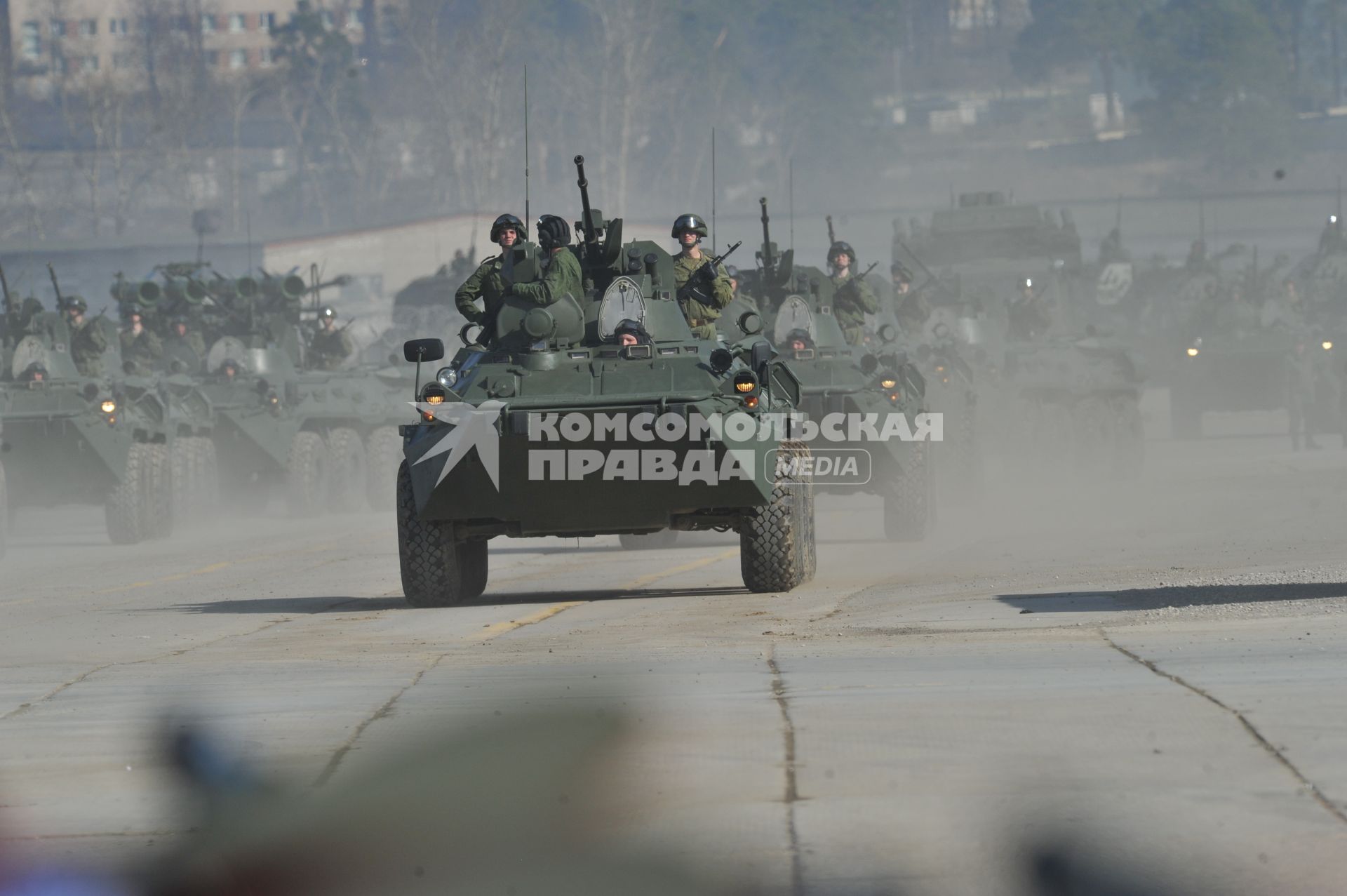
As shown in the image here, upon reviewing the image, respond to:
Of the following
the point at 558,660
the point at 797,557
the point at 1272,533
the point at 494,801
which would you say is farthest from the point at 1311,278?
the point at 494,801

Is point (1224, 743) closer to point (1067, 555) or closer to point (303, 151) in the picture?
point (1067, 555)

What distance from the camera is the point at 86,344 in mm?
27016

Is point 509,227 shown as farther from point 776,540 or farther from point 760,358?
point 776,540

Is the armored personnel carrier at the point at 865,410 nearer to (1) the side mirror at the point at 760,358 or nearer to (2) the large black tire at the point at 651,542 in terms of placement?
(2) the large black tire at the point at 651,542

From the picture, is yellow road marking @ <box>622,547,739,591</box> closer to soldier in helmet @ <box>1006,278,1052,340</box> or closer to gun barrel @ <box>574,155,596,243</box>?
gun barrel @ <box>574,155,596,243</box>

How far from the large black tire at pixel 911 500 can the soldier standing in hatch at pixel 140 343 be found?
13452 mm

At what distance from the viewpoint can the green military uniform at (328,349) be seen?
32.4m

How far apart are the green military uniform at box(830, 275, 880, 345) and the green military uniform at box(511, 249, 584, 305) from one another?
21.6 ft

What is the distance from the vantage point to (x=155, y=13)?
111375 millimetres

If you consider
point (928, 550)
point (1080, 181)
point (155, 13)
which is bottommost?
point (928, 550)

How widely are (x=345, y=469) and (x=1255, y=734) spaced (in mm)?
24227

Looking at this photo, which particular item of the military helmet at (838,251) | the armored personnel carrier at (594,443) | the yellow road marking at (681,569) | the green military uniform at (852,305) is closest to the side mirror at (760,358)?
the armored personnel carrier at (594,443)

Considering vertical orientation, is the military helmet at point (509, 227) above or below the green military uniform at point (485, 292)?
above

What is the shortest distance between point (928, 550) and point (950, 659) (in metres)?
8.71
